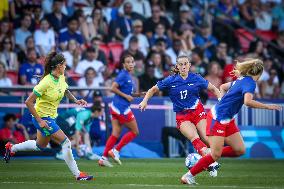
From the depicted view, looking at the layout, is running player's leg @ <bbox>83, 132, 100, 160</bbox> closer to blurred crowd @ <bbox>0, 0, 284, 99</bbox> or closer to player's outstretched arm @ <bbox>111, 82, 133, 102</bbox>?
blurred crowd @ <bbox>0, 0, 284, 99</bbox>

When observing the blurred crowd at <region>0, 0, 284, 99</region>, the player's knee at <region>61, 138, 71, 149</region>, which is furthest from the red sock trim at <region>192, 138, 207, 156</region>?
the blurred crowd at <region>0, 0, 284, 99</region>

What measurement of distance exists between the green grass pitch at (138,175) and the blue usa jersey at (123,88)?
1242 mm

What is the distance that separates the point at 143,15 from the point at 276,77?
452 cm

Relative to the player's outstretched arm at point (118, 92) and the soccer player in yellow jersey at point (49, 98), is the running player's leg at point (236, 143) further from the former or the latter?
the player's outstretched arm at point (118, 92)

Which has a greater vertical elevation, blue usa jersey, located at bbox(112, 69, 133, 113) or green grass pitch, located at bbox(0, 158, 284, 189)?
blue usa jersey, located at bbox(112, 69, 133, 113)

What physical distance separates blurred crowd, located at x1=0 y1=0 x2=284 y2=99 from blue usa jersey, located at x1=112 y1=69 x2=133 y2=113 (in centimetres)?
348

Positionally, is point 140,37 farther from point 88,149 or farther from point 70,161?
point 70,161

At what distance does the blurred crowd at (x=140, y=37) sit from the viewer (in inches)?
941

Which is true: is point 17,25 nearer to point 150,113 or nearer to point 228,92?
point 150,113

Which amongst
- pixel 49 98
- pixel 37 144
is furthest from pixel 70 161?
pixel 37 144

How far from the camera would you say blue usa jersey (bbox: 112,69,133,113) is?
19578mm

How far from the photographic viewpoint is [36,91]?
14.6 metres

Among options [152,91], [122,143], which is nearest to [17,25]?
[122,143]

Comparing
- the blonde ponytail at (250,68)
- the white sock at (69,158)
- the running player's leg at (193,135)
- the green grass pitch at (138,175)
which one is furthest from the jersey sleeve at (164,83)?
the blonde ponytail at (250,68)
